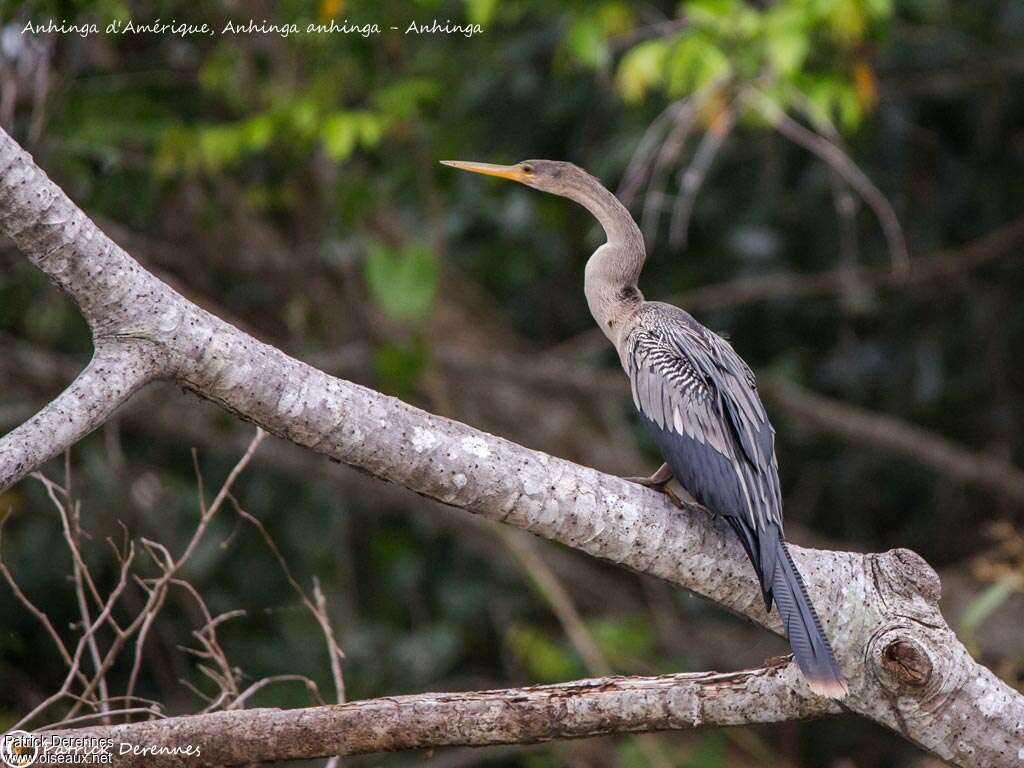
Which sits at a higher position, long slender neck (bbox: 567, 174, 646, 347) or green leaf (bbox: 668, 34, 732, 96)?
green leaf (bbox: 668, 34, 732, 96)

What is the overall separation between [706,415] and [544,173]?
107 centimetres

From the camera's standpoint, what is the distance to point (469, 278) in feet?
21.0

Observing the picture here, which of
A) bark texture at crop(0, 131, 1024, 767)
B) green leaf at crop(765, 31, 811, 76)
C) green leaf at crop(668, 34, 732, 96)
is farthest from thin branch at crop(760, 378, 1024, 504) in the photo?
bark texture at crop(0, 131, 1024, 767)

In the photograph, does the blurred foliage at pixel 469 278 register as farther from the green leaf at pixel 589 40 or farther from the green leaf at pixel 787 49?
the green leaf at pixel 787 49

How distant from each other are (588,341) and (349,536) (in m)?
1.56

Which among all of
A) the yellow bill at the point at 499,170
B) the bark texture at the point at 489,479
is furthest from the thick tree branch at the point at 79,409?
the yellow bill at the point at 499,170

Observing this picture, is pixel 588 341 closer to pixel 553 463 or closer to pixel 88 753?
pixel 553 463

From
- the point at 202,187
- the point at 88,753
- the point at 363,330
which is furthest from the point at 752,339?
the point at 88,753

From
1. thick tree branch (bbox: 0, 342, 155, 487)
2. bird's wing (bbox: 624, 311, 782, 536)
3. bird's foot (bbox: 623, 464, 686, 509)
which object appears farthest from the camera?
bird's foot (bbox: 623, 464, 686, 509)

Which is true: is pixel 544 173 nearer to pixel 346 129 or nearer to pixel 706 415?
pixel 346 129

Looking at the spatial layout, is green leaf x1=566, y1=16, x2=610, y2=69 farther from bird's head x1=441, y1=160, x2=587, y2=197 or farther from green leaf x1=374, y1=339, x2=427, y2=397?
green leaf x1=374, y1=339, x2=427, y2=397

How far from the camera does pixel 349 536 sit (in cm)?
627

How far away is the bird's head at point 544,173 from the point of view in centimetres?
360

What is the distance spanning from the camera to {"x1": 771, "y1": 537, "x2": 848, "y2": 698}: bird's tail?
2.35m
